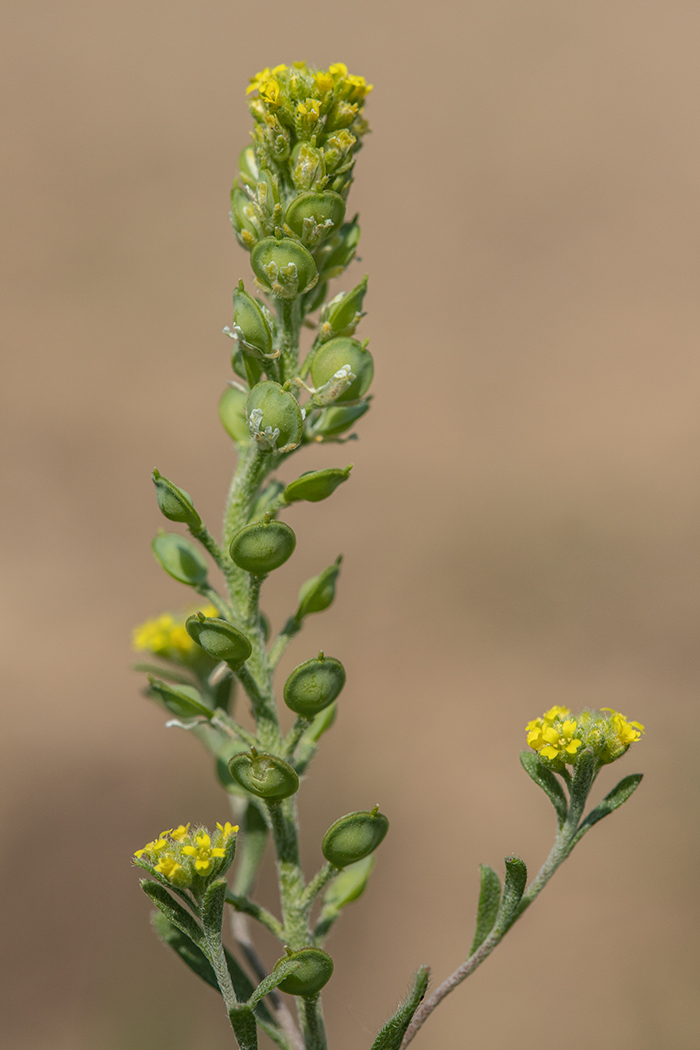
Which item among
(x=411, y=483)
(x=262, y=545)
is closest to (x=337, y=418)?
(x=262, y=545)

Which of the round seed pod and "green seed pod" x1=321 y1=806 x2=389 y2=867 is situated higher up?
the round seed pod

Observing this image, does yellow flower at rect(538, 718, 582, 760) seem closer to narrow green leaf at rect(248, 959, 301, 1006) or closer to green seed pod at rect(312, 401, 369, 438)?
narrow green leaf at rect(248, 959, 301, 1006)

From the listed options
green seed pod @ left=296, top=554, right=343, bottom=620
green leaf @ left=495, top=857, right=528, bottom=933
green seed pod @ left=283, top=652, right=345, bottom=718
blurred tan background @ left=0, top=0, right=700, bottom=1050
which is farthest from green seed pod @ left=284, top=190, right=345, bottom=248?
blurred tan background @ left=0, top=0, right=700, bottom=1050

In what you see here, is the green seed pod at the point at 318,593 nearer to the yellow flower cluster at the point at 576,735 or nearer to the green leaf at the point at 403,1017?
the yellow flower cluster at the point at 576,735

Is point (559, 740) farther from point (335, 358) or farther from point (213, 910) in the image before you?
point (335, 358)

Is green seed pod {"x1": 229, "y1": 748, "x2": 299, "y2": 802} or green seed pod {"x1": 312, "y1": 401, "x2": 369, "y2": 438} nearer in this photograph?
green seed pod {"x1": 229, "y1": 748, "x2": 299, "y2": 802}

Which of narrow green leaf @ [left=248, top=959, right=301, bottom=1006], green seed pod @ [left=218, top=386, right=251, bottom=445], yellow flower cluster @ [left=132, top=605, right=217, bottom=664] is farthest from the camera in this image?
yellow flower cluster @ [left=132, top=605, right=217, bottom=664]

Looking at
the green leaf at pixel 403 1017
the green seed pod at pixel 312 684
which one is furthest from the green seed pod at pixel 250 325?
the green leaf at pixel 403 1017

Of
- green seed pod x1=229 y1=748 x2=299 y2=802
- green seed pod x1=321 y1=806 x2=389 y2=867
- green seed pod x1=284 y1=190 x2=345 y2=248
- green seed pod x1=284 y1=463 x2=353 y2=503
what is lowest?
green seed pod x1=321 y1=806 x2=389 y2=867
